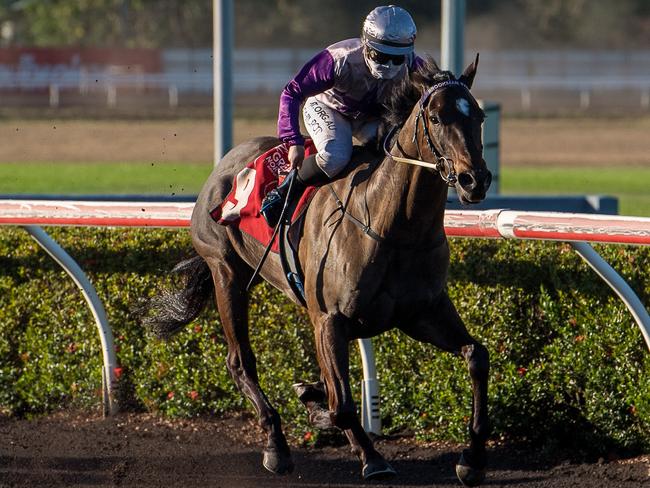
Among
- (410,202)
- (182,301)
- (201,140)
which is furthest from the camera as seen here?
(201,140)

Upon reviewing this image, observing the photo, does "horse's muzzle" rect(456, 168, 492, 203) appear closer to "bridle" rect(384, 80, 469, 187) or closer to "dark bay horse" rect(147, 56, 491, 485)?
"bridle" rect(384, 80, 469, 187)

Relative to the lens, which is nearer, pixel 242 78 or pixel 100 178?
pixel 100 178

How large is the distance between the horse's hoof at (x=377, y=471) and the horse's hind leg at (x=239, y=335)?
0.68 m

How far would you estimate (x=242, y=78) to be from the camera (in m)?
35.0

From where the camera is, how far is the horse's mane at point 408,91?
424cm

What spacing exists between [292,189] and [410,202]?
2.32ft

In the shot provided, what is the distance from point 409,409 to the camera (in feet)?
18.2

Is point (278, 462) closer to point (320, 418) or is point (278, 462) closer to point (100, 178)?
point (320, 418)

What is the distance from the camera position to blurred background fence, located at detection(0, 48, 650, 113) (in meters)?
32.8

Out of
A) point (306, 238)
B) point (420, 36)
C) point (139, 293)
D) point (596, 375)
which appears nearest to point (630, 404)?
point (596, 375)

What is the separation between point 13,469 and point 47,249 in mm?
1134

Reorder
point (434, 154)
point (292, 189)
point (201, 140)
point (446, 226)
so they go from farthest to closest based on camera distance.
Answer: point (201, 140)
point (446, 226)
point (292, 189)
point (434, 154)

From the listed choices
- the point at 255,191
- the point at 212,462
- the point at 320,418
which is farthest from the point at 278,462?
the point at 255,191

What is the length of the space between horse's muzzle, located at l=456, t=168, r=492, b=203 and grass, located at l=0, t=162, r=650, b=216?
10459 mm
